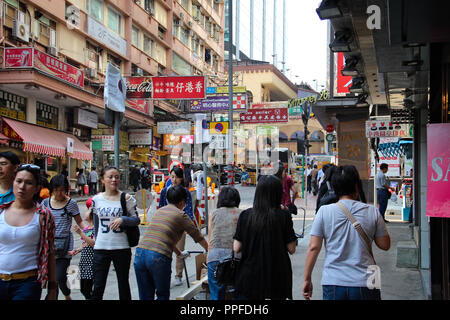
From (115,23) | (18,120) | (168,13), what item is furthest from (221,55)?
(18,120)

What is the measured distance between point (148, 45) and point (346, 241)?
1293 inches

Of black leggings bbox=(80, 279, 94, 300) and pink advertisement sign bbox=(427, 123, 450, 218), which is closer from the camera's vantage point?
pink advertisement sign bbox=(427, 123, 450, 218)

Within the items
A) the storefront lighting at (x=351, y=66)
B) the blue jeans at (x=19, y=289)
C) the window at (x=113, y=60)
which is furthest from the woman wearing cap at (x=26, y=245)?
the window at (x=113, y=60)

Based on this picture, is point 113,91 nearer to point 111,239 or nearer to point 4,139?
point 111,239

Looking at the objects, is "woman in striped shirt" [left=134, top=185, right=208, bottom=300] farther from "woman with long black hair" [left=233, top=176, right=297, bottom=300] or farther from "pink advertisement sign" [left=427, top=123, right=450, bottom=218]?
"pink advertisement sign" [left=427, top=123, right=450, bottom=218]

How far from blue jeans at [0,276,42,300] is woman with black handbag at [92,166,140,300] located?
4.41 feet

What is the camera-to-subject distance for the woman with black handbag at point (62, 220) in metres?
5.78

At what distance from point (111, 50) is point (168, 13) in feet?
34.3

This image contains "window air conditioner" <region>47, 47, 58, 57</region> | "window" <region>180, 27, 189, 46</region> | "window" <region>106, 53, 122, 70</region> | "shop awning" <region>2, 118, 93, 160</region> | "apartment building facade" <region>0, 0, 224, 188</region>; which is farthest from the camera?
"window" <region>180, 27, 189, 46</region>

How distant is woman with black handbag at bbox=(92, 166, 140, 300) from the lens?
512 cm

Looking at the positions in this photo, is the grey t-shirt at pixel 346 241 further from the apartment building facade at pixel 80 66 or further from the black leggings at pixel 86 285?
the apartment building facade at pixel 80 66

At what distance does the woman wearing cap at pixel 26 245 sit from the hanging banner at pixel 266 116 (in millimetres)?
25430

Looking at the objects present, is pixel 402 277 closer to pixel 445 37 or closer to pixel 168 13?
pixel 445 37

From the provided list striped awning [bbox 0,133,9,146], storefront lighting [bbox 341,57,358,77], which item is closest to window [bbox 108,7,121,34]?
striped awning [bbox 0,133,9,146]
